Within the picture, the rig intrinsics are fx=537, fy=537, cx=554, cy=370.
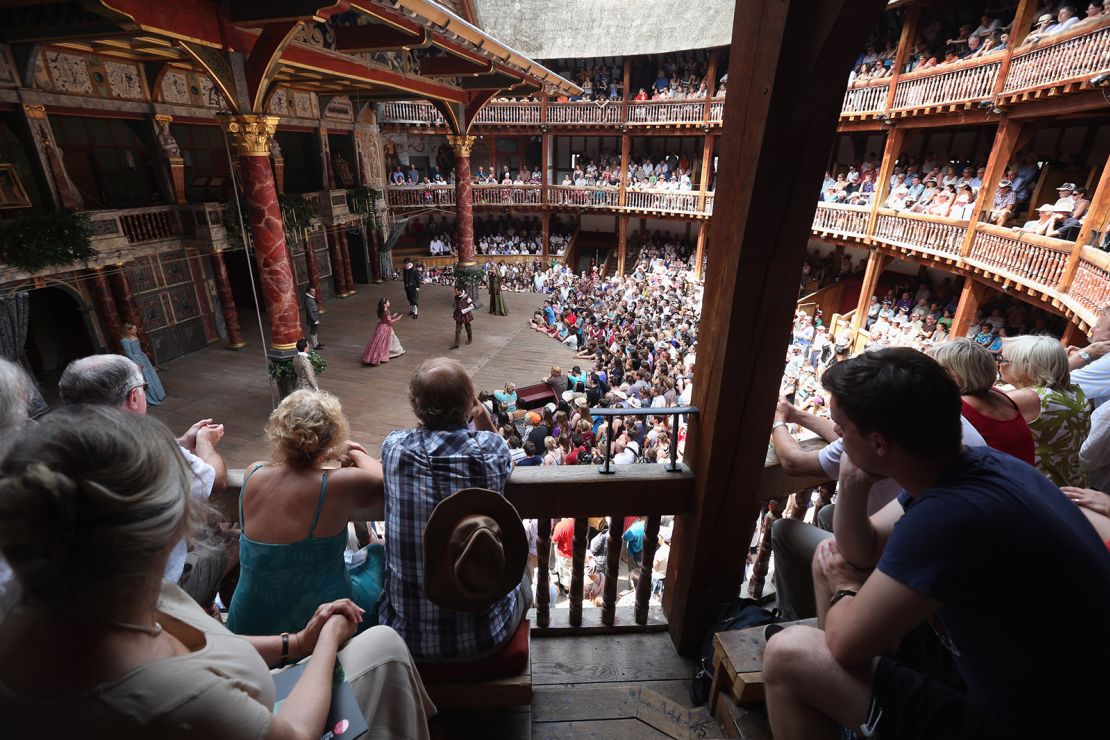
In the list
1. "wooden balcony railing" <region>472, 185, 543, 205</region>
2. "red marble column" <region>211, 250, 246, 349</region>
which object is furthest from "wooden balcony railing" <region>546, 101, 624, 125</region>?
"red marble column" <region>211, 250, 246, 349</region>

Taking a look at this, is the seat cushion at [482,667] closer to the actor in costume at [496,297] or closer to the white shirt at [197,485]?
the white shirt at [197,485]

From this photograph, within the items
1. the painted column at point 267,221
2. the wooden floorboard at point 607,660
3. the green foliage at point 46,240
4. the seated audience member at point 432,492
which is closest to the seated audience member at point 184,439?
the seated audience member at point 432,492

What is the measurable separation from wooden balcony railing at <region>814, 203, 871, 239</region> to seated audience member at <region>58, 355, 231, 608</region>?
12957 millimetres

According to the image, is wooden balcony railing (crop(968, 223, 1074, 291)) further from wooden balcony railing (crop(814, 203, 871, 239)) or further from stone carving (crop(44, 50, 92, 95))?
stone carving (crop(44, 50, 92, 95))

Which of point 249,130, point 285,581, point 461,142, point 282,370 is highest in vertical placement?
point 461,142

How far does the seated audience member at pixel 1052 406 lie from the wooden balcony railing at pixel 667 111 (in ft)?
49.5

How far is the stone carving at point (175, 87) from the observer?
9.34 m

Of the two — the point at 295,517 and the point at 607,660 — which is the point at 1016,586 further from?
the point at 295,517

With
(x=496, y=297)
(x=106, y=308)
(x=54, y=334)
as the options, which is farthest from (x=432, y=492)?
(x=496, y=297)

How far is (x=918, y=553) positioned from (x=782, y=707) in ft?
1.88

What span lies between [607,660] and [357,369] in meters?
8.43

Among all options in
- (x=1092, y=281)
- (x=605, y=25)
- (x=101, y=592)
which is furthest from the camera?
(x=605, y=25)

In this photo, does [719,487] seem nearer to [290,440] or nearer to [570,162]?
[290,440]

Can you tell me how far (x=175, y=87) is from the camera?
9562 mm
